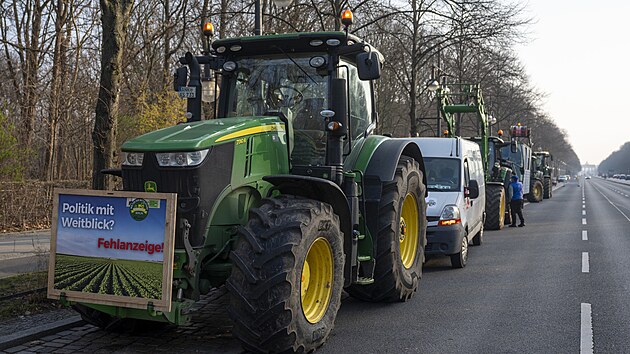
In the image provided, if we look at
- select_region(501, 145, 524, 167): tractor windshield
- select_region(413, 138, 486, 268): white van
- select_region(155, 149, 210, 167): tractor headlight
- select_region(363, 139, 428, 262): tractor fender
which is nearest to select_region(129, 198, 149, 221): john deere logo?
select_region(155, 149, 210, 167): tractor headlight

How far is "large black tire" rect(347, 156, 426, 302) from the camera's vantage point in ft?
23.3

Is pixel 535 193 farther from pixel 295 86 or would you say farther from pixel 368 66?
pixel 368 66

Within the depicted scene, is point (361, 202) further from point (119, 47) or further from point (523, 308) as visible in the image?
point (119, 47)

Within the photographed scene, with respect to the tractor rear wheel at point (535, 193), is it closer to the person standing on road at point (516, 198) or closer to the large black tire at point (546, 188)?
the large black tire at point (546, 188)

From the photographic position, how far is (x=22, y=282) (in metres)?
7.93

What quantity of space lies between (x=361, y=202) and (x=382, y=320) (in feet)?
4.41

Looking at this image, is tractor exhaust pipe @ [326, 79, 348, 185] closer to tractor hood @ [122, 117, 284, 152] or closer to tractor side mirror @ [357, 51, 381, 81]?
tractor side mirror @ [357, 51, 381, 81]

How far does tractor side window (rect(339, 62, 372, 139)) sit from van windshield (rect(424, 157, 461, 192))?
13.0 ft

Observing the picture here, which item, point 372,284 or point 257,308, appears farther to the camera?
point 372,284

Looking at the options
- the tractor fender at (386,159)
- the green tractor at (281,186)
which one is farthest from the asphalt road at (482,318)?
the tractor fender at (386,159)

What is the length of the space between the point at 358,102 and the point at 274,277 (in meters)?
3.08

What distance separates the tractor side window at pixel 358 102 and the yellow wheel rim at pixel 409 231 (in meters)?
1.26

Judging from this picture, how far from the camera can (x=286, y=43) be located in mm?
6707

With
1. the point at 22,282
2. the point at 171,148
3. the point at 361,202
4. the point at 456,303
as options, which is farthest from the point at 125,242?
the point at 456,303
